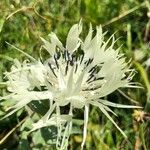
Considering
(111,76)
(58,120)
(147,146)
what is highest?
(111,76)

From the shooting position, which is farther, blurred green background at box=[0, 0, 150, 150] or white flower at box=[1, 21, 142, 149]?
blurred green background at box=[0, 0, 150, 150]

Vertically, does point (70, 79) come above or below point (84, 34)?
below

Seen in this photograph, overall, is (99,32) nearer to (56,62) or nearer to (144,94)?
(56,62)

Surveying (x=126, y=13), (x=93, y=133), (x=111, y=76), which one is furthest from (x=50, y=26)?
(x=111, y=76)

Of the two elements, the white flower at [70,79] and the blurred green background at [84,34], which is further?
the blurred green background at [84,34]
